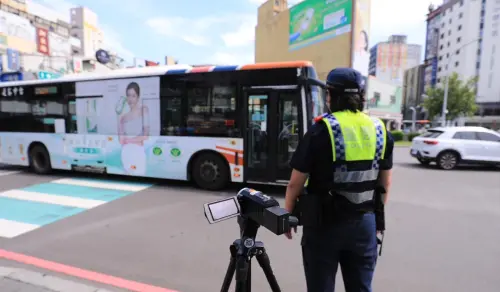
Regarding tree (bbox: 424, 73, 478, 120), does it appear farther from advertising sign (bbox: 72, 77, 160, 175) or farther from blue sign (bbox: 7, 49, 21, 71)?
blue sign (bbox: 7, 49, 21, 71)

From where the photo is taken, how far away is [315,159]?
1762 mm

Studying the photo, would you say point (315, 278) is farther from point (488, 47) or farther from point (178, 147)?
point (488, 47)

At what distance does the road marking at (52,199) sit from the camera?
5953mm

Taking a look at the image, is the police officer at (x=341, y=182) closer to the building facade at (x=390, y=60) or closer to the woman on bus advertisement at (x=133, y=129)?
the woman on bus advertisement at (x=133, y=129)

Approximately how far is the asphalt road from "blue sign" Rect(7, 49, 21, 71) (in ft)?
112

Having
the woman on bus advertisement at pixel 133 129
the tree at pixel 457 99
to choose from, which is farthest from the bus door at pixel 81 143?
the tree at pixel 457 99

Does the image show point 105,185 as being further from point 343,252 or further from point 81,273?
point 343,252

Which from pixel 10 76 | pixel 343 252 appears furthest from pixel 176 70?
pixel 10 76

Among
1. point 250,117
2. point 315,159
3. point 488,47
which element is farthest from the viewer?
point 488,47

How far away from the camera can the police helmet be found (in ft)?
5.90

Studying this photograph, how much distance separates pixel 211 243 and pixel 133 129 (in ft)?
14.5

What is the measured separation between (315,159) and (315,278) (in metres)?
0.75

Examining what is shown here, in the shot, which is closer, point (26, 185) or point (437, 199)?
point (437, 199)

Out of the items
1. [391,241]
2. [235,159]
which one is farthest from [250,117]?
[391,241]
